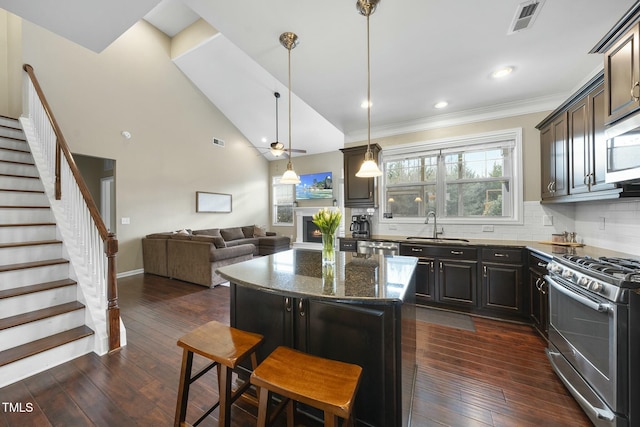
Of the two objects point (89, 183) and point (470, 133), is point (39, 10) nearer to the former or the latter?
point (470, 133)

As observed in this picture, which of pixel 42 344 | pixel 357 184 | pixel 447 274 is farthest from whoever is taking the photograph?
pixel 357 184

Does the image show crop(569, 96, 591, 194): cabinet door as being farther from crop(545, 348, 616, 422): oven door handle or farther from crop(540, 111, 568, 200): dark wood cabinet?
crop(545, 348, 616, 422): oven door handle

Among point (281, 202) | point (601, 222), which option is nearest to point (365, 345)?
point (601, 222)

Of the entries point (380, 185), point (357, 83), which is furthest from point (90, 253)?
point (380, 185)

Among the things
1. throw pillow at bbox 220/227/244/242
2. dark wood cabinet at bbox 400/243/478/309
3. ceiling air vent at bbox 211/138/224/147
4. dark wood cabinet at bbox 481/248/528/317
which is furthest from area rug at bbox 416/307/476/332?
ceiling air vent at bbox 211/138/224/147

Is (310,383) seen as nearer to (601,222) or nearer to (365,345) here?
(365,345)

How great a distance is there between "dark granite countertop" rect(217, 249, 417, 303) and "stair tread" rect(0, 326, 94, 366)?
168 cm

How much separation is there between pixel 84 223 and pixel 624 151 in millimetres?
4662

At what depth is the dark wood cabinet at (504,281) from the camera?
2.83m

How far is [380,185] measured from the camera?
434 centimetres

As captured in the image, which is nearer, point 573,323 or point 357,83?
point 573,323

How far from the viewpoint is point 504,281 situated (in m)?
2.90

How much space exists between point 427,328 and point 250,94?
635cm

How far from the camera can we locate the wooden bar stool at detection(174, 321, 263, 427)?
1257 mm
